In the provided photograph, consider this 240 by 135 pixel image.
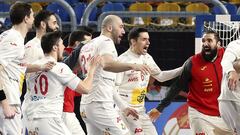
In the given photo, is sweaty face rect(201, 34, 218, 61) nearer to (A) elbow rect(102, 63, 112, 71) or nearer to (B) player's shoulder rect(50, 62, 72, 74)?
(A) elbow rect(102, 63, 112, 71)

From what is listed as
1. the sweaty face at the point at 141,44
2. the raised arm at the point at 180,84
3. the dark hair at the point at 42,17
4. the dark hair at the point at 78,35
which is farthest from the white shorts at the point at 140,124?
the dark hair at the point at 42,17

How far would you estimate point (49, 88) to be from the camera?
10.3 m

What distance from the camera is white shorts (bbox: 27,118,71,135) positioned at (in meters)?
10.2

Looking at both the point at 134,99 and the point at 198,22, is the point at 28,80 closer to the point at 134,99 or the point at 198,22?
the point at 134,99

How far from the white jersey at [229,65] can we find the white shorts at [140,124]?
1.46m

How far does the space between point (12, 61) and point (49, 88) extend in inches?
23.6

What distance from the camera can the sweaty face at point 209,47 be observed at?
39.9 ft

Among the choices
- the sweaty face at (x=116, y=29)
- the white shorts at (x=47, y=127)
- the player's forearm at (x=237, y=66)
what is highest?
the sweaty face at (x=116, y=29)

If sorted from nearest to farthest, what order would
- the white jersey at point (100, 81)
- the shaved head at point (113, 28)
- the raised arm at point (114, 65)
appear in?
the raised arm at point (114, 65), the white jersey at point (100, 81), the shaved head at point (113, 28)

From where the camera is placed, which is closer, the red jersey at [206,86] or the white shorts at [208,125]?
the white shorts at [208,125]

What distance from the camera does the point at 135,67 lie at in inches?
416

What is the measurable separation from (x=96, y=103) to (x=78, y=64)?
1.37m

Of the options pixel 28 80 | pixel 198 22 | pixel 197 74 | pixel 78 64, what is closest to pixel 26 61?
pixel 28 80

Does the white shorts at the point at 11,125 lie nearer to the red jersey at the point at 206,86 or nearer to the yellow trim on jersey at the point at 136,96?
the yellow trim on jersey at the point at 136,96
